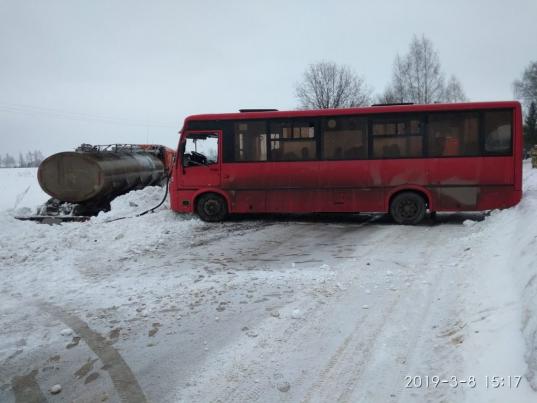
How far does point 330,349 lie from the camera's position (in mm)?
4594

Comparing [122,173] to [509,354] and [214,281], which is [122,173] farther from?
[509,354]

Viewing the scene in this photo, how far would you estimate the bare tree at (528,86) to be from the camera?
69875 millimetres

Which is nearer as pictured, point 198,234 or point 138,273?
point 138,273

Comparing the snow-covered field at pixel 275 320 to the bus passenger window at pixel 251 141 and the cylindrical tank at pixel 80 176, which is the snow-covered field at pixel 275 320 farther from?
the cylindrical tank at pixel 80 176

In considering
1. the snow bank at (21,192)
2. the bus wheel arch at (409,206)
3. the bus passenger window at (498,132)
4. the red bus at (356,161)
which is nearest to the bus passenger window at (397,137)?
the red bus at (356,161)

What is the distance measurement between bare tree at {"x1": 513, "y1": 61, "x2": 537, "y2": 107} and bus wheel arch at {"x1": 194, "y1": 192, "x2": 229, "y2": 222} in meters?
69.4

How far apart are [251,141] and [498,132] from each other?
6177 mm

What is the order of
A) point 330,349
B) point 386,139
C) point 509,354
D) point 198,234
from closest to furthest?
1. point 509,354
2. point 330,349
3. point 198,234
4. point 386,139

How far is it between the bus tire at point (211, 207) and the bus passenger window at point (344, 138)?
3081 millimetres

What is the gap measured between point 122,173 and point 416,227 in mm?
9582

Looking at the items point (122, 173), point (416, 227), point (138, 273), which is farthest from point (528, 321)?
point (122, 173)

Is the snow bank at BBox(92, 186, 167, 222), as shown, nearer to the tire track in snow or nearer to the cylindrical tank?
the cylindrical tank

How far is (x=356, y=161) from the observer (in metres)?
12.2

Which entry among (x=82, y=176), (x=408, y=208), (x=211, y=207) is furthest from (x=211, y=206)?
(x=408, y=208)
